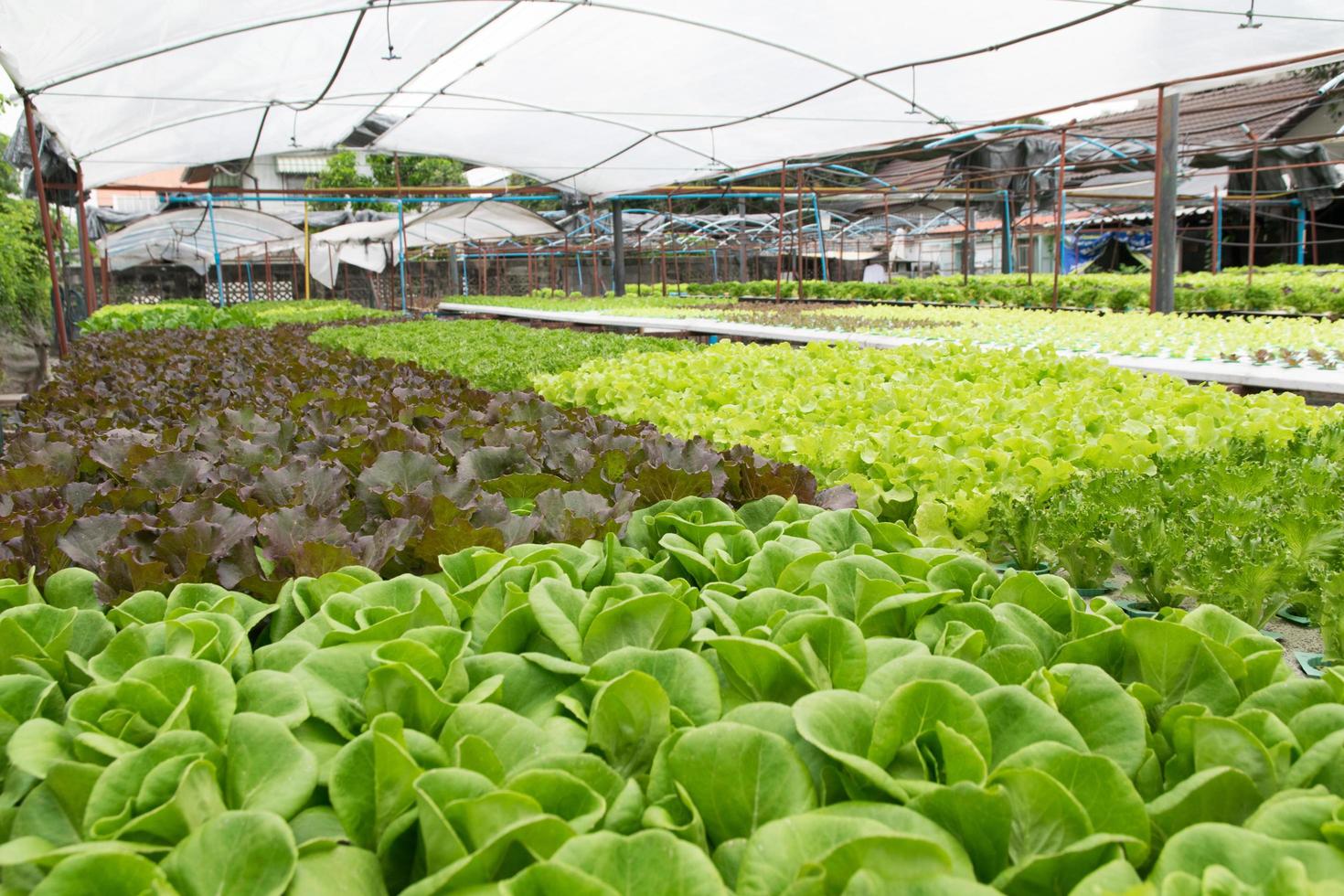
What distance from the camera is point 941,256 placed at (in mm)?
47531

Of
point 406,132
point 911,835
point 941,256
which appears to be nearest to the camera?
point 911,835

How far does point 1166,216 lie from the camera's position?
455 inches

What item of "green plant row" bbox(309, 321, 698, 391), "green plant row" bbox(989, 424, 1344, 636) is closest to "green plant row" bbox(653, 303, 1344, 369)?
"green plant row" bbox(309, 321, 698, 391)

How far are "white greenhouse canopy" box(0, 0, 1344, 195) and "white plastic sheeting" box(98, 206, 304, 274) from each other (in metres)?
10.1

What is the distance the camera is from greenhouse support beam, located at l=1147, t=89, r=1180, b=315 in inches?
443

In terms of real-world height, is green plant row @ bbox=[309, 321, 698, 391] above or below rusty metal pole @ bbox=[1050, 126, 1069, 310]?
below

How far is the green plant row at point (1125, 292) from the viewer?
14609mm

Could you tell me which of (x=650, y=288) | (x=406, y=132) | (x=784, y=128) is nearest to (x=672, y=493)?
(x=784, y=128)

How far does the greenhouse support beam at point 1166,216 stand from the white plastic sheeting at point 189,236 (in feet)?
63.9

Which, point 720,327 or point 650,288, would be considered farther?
point 650,288

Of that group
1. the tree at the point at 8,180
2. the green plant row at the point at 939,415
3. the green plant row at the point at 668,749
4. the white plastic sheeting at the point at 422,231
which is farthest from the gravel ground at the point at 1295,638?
the tree at the point at 8,180

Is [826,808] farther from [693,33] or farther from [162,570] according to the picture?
[693,33]

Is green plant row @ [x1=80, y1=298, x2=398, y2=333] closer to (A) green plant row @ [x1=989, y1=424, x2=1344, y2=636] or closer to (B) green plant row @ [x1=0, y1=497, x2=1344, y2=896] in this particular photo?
(A) green plant row @ [x1=989, y1=424, x2=1344, y2=636]

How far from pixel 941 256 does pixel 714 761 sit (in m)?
49.1
